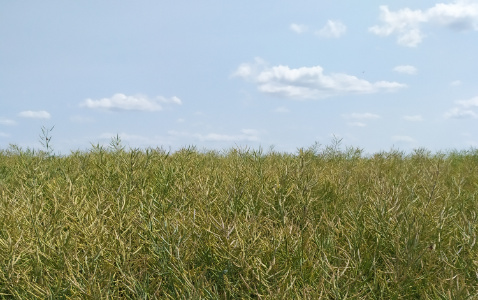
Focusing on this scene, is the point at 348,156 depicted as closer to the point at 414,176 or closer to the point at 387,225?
the point at 414,176

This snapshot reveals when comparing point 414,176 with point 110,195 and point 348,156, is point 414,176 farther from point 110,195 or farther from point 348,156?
point 110,195

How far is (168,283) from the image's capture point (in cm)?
211

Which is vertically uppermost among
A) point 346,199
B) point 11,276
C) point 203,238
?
point 346,199

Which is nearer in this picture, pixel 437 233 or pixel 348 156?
pixel 437 233

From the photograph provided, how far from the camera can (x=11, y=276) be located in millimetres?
2133

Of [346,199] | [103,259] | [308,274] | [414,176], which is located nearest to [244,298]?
[308,274]

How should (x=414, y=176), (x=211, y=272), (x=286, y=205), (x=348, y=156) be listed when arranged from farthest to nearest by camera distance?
(x=348, y=156)
(x=414, y=176)
(x=286, y=205)
(x=211, y=272)

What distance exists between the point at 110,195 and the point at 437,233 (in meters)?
2.21

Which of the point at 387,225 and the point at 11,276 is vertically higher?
the point at 387,225

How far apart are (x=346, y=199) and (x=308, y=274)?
1371 mm

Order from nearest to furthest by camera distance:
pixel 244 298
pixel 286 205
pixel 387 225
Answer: pixel 244 298 → pixel 387 225 → pixel 286 205

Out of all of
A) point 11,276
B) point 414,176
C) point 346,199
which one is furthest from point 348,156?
point 11,276

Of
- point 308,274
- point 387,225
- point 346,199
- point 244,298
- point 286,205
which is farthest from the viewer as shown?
point 346,199

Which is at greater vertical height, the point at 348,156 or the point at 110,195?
the point at 348,156
